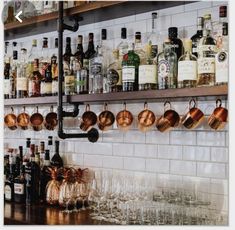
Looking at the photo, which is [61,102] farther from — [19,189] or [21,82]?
[19,189]

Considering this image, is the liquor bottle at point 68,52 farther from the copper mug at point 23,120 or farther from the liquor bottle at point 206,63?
the liquor bottle at point 206,63

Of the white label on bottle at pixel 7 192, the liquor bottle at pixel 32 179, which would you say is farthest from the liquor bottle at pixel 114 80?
the white label on bottle at pixel 7 192

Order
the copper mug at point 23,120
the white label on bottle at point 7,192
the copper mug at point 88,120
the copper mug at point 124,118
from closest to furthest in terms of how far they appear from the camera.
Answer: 1. the copper mug at point 124,118
2. the copper mug at point 88,120
3. the white label on bottle at point 7,192
4. the copper mug at point 23,120

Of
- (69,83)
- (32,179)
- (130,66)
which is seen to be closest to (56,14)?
(69,83)

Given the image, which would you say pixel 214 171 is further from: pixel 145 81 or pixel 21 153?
pixel 21 153

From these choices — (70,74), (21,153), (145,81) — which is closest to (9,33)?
(70,74)

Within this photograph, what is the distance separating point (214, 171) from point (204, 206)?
133 millimetres

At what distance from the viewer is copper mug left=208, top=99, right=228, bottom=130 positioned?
4.99 ft

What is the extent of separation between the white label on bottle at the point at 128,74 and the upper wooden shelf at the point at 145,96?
0.23 ft

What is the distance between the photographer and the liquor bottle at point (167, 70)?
61.7 inches

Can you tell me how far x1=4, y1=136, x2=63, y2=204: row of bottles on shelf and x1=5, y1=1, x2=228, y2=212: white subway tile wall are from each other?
78 mm

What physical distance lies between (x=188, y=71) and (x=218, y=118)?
0.20 m

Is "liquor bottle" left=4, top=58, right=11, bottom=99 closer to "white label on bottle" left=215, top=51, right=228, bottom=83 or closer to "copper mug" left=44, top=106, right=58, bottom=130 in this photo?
"copper mug" left=44, top=106, right=58, bottom=130

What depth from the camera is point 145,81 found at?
162 centimetres
